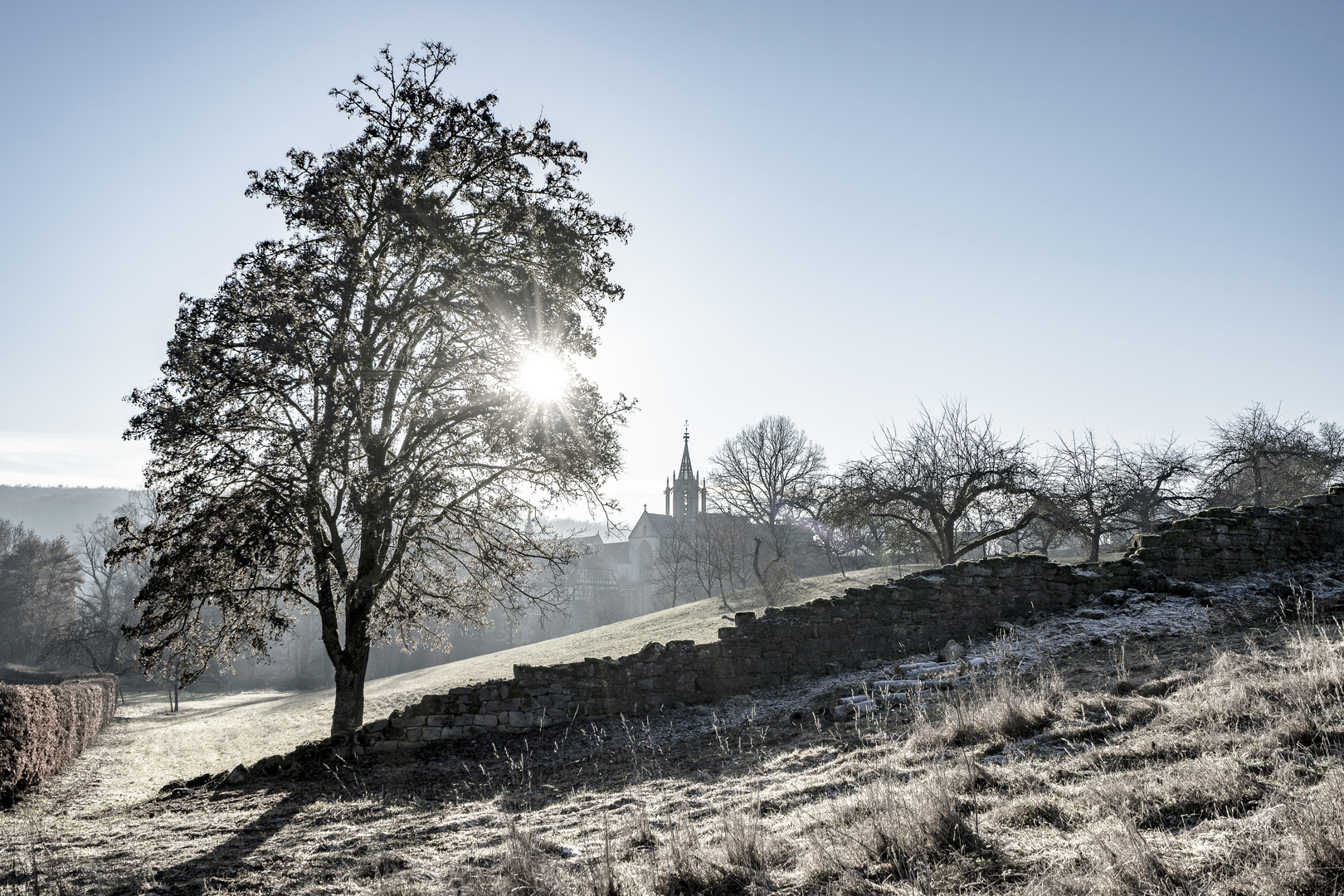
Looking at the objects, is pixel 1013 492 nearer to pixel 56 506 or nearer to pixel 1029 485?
pixel 1029 485

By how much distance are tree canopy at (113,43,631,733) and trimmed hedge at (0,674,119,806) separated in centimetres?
192

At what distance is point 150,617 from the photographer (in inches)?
411

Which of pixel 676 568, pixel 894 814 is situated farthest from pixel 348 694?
pixel 676 568

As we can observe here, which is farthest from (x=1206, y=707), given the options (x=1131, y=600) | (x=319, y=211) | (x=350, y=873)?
(x=319, y=211)

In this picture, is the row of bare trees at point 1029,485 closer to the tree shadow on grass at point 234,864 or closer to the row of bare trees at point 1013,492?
the row of bare trees at point 1013,492

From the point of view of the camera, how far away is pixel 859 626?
12430 millimetres

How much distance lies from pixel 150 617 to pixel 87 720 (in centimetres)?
1235

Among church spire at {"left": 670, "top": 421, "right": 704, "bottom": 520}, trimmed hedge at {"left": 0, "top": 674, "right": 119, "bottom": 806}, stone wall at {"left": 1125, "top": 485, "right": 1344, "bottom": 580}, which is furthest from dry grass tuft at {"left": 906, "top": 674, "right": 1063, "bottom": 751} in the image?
church spire at {"left": 670, "top": 421, "right": 704, "bottom": 520}

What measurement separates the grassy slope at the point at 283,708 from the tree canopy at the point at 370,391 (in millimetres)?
3137

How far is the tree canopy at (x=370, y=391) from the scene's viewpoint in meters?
9.99

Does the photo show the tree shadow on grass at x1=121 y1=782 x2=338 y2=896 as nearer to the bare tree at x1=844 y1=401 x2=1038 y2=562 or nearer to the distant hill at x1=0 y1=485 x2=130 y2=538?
the bare tree at x1=844 y1=401 x2=1038 y2=562

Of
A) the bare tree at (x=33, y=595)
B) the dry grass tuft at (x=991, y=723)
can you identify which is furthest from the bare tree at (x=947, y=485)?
the bare tree at (x=33, y=595)

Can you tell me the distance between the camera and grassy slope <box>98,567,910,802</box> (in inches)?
645

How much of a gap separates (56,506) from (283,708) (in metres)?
226
